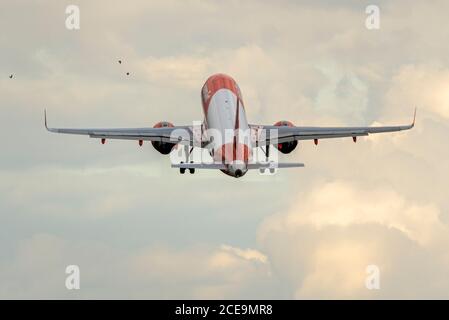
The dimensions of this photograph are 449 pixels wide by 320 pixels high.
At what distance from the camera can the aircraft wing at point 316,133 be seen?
134 meters

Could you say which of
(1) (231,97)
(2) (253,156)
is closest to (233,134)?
(2) (253,156)

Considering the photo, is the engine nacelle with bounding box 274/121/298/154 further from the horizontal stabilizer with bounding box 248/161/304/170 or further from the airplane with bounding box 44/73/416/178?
the horizontal stabilizer with bounding box 248/161/304/170

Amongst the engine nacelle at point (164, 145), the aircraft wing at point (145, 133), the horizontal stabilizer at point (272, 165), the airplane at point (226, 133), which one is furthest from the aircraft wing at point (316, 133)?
the horizontal stabilizer at point (272, 165)

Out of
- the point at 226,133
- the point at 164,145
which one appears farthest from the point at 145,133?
the point at 226,133

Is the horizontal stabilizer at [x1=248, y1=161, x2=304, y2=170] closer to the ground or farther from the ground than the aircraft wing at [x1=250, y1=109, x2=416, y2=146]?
closer to the ground

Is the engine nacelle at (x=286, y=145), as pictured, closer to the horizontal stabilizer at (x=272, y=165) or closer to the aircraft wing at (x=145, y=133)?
the aircraft wing at (x=145, y=133)

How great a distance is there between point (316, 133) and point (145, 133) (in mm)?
17433

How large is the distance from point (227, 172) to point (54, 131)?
2018 centimetres

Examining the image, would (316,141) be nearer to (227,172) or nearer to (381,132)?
(381,132)

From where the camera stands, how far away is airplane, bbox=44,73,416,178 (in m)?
130

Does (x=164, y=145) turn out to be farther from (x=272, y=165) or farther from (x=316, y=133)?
(x=272, y=165)

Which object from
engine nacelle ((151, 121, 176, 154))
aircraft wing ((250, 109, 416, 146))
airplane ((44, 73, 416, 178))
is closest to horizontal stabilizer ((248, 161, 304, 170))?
airplane ((44, 73, 416, 178))

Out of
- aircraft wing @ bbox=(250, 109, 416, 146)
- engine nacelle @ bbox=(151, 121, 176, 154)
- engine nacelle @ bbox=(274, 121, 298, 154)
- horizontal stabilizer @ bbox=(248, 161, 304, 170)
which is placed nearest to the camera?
horizontal stabilizer @ bbox=(248, 161, 304, 170)

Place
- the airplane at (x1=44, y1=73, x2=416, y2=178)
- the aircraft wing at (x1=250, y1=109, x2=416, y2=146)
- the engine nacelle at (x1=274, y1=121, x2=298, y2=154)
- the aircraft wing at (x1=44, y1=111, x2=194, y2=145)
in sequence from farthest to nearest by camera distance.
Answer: the engine nacelle at (x1=274, y1=121, x2=298, y2=154) → the aircraft wing at (x1=250, y1=109, x2=416, y2=146) → the aircraft wing at (x1=44, y1=111, x2=194, y2=145) → the airplane at (x1=44, y1=73, x2=416, y2=178)
